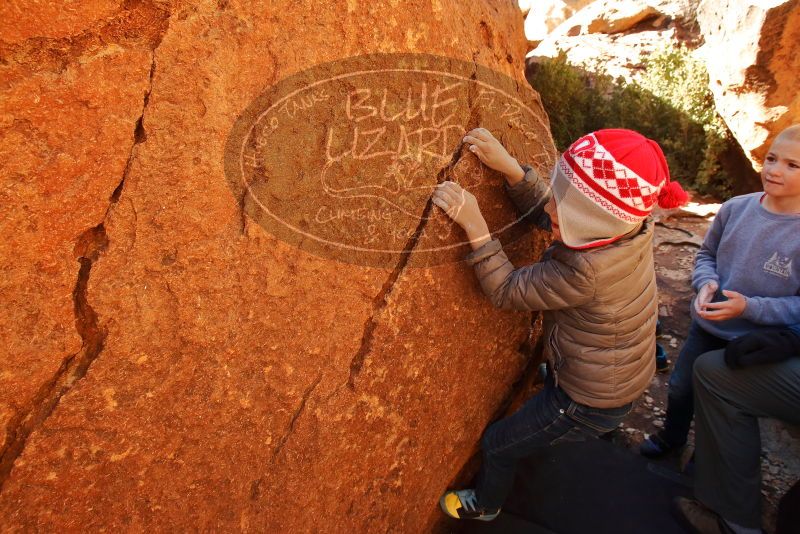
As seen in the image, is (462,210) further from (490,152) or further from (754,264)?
(754,264)

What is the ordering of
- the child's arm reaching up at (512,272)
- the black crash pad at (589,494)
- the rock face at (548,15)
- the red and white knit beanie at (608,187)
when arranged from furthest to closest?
the rock face at (548,15), the black crash pad at (589,494), the child's arm reaching up at (512,272), the red and white knit beanie at (608,187)

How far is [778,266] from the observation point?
1.98 meters

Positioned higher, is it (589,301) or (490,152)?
(490,152)

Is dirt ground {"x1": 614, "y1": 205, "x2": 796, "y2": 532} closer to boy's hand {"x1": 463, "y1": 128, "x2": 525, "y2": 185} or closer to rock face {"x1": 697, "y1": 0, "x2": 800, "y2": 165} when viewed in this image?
rock face {"x1": 697, "y1": 0, "x2": 800, "y2": 165}

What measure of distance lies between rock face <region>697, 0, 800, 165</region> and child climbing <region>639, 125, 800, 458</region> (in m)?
2.46

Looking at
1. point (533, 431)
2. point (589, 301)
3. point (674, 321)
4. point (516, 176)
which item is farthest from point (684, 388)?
point (516, 176)

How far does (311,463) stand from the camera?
1.69 metres

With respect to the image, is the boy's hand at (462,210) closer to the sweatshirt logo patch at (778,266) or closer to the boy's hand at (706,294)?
the boy's hand at (706,294)

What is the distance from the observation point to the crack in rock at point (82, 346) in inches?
49.5

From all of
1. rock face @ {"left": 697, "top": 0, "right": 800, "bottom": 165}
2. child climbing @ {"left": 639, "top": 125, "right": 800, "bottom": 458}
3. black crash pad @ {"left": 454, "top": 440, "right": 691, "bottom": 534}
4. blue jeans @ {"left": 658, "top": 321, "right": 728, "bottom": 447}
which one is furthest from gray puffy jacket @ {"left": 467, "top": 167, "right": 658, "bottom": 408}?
rock face @ {"left": 697, "top": 0, "right": 800, "bottom": 165}

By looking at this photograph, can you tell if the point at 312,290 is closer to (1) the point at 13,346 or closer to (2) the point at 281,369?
(2) the point at 281,369

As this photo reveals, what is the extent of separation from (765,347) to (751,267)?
15.1 inches

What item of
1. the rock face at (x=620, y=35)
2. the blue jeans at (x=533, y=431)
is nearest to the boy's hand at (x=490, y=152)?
the blue jeans at (x=533, y=431)

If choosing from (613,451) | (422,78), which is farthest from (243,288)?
(613,451)
